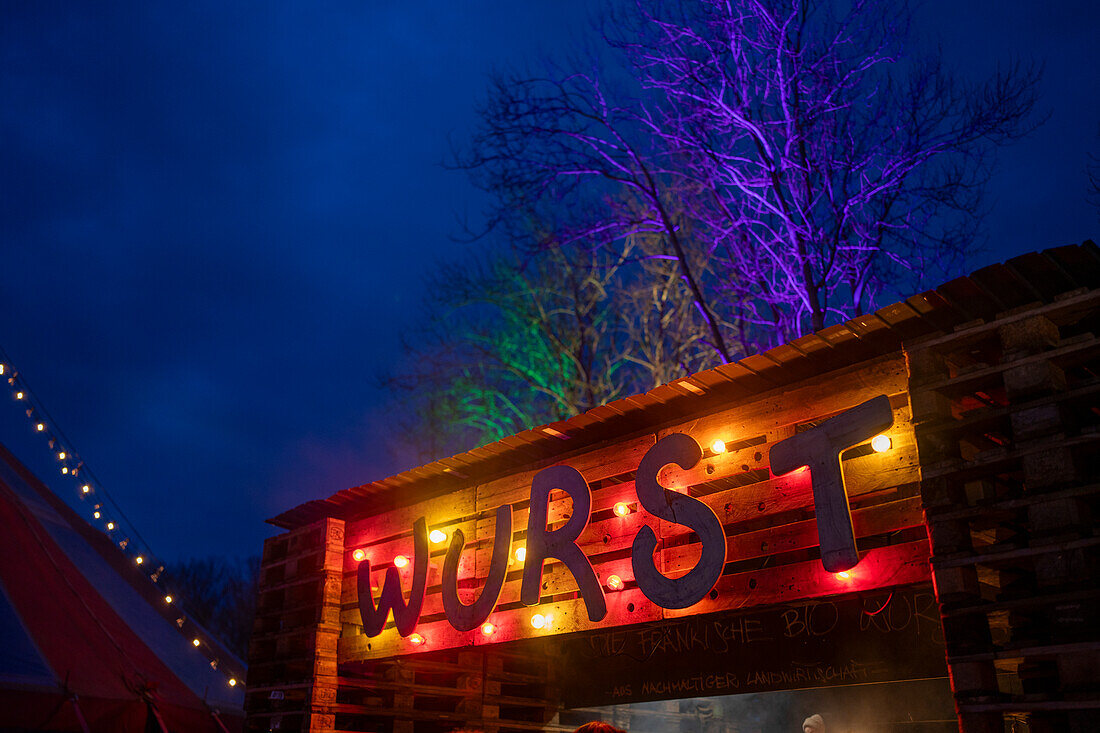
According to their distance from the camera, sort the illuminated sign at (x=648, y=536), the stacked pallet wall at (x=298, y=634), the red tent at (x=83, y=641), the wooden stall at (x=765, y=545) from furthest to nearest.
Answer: the red tent at (x=83, y=641) → the stacked pallet wall at (x=298, y=634) → the illuminated sign at (x=648, y=536) → the wooden stall at (x=765, y=545)

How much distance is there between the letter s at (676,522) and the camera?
22.1 ft

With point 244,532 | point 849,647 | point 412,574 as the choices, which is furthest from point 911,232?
point 244,532

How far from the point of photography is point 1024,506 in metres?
5.30

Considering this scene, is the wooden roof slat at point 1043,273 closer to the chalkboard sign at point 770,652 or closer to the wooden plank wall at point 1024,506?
the wooden plank wall at point 1024,506

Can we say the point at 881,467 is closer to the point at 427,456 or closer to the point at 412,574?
the point at 412,574

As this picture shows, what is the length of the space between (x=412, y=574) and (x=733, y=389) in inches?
170

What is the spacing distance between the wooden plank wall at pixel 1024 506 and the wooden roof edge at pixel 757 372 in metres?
0.21

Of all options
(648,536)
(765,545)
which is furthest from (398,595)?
(765,545)

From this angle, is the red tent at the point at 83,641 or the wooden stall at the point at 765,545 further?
the red tent at the point at 83,641

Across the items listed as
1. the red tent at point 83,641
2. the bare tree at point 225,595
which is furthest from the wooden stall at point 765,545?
the bare tree at point 225,595

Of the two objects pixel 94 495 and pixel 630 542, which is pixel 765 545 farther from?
pixel 94 495

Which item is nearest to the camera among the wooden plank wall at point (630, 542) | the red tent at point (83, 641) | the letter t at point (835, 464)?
the letter t at point (835, 464)

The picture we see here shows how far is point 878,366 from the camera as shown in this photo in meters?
→ 6.51

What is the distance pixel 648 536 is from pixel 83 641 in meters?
8.03
